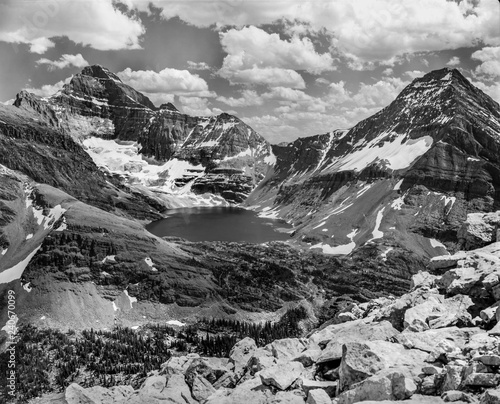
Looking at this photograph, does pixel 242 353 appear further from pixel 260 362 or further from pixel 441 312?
pixel 441 312

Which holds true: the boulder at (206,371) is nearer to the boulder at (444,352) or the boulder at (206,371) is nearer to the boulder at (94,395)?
the boulder at (94,395)

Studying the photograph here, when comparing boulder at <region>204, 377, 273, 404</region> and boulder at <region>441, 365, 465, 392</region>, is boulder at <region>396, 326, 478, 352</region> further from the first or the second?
boulder at <region>204, 377, 273, 404</region>

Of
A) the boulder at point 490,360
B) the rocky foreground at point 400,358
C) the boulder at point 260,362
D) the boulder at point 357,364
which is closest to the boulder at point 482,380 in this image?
the rocky foreground at point 400,358

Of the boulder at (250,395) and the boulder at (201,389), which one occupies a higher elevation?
the boulder at (250,395)

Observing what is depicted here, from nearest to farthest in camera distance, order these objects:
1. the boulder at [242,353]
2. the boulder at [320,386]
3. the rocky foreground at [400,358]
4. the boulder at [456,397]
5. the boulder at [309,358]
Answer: the boulder at [456,397], the rocky foreground at [400,358], the boulder at [320,386], the boulder at [309,358], the boulder at [242,353]

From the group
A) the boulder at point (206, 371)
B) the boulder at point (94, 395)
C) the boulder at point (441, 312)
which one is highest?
the boulder at point (441, 312)

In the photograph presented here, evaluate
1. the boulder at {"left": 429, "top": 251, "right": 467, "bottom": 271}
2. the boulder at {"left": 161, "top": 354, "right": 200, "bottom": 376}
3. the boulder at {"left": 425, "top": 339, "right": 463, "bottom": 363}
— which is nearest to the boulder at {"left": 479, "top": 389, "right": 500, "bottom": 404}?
the boulder at {"left": 425, "top": 339, "right": 463, "bottom": 363}

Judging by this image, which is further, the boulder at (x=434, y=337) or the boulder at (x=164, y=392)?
the boulder at (x=164, y=392)
